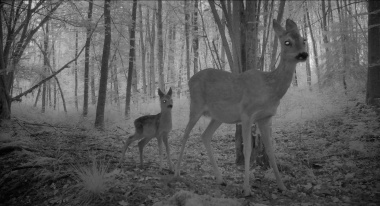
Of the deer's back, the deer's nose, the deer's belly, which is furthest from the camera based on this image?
the deer's back

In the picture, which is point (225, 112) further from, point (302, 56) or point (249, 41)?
point (249, 41)

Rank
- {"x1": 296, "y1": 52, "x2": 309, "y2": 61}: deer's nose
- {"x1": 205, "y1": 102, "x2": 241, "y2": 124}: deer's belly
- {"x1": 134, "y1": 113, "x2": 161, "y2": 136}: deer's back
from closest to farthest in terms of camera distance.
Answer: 1. {"x1": 296, "y1": 52, "x2": 309, "y2": 61}: deer's nose
2. {"x1": 205, "y1": 102, "x2": 241, "y2": 124}: deer's belly
3. {"x1": 134, "y1": 113, "x2": 161, "y2": 136}: deer's back

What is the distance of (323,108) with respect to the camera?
10914mm

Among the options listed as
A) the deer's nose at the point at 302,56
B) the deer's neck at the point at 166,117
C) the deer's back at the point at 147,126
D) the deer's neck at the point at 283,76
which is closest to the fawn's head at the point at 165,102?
the deer's neck at the point at 166,117

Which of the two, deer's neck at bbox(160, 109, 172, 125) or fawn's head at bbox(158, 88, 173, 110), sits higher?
fawn's head at bbox(158, 88, 173, 110)

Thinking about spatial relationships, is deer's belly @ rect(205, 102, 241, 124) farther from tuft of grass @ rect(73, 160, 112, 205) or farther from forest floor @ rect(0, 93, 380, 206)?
tuft of grass @ rect(73, 160, 112, 205)

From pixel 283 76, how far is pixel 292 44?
458 mm

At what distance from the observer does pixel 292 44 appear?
342 cm

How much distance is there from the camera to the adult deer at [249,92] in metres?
3.53

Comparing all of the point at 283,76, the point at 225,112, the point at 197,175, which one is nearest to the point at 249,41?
the point at 283,76

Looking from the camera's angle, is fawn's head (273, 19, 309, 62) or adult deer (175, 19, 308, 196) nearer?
fawn's head (273, 19, 309, 62)

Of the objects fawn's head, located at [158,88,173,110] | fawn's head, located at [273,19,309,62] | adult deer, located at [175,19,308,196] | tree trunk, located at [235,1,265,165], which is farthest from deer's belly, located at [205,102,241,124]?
fawn's head, located at [158,88,173,110]

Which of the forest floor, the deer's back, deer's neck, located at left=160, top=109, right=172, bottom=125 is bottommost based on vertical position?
the forest floor

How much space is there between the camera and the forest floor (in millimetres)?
3312
